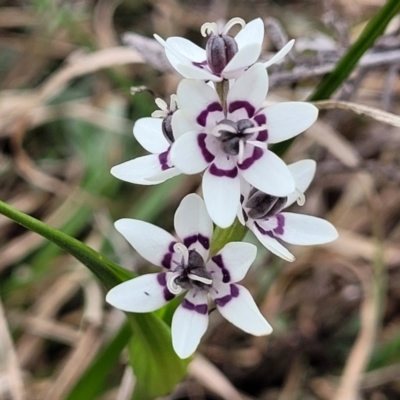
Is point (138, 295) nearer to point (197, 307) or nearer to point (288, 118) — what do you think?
point (197, 307)

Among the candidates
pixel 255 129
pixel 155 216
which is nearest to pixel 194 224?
pixel 255 129

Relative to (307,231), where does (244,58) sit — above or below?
above

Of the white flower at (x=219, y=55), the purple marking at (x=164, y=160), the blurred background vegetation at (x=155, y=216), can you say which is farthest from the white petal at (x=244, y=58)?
the blurred background vegetation at (x=155, y=216)

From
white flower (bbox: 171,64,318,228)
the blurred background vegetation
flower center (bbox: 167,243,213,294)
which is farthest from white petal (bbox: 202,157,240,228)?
the blurred background vegetation

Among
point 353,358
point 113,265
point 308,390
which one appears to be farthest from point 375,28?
point 308,390

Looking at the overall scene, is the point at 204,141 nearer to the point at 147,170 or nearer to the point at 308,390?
the point at 147,170
